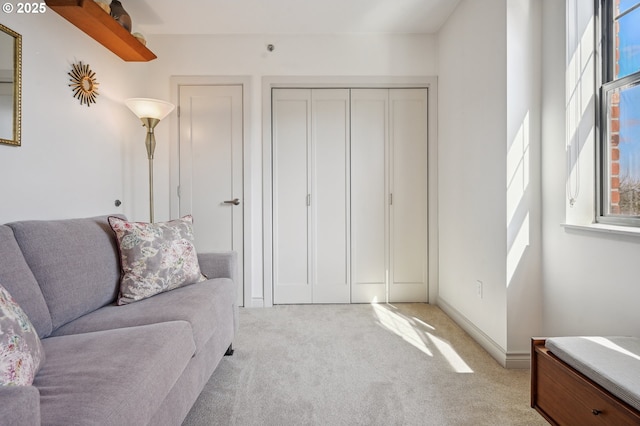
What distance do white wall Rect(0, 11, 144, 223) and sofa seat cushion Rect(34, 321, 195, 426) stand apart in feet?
3.28

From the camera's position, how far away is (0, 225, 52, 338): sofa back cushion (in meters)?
1.19

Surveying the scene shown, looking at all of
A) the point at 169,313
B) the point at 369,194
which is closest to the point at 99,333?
the point at 169,313

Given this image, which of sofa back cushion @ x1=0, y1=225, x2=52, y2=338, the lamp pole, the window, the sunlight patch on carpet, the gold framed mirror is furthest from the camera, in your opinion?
the lamp pole

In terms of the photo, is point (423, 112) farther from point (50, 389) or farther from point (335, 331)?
point (50, 389)

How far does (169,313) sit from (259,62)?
2.45 m

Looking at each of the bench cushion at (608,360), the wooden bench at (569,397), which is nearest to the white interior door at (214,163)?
the wooden bench at (569,397)

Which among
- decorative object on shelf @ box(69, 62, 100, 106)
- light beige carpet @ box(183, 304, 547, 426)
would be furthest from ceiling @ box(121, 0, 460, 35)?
light beige carpet @ box(183, 304, 547, 426)

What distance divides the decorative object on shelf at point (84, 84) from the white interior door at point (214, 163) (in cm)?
83

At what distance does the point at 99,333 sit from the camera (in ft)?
4.00

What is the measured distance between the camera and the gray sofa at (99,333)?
0.83 metres

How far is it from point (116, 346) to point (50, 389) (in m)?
0.23

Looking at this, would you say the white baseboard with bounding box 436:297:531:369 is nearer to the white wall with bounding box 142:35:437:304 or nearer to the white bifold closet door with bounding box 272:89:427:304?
the white bifold closet door with bounding box 272:89:427:304

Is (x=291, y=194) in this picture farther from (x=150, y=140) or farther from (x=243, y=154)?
(x=150, y=140)

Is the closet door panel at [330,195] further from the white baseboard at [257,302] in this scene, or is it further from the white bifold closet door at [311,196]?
the white baseboard at [257,302]
